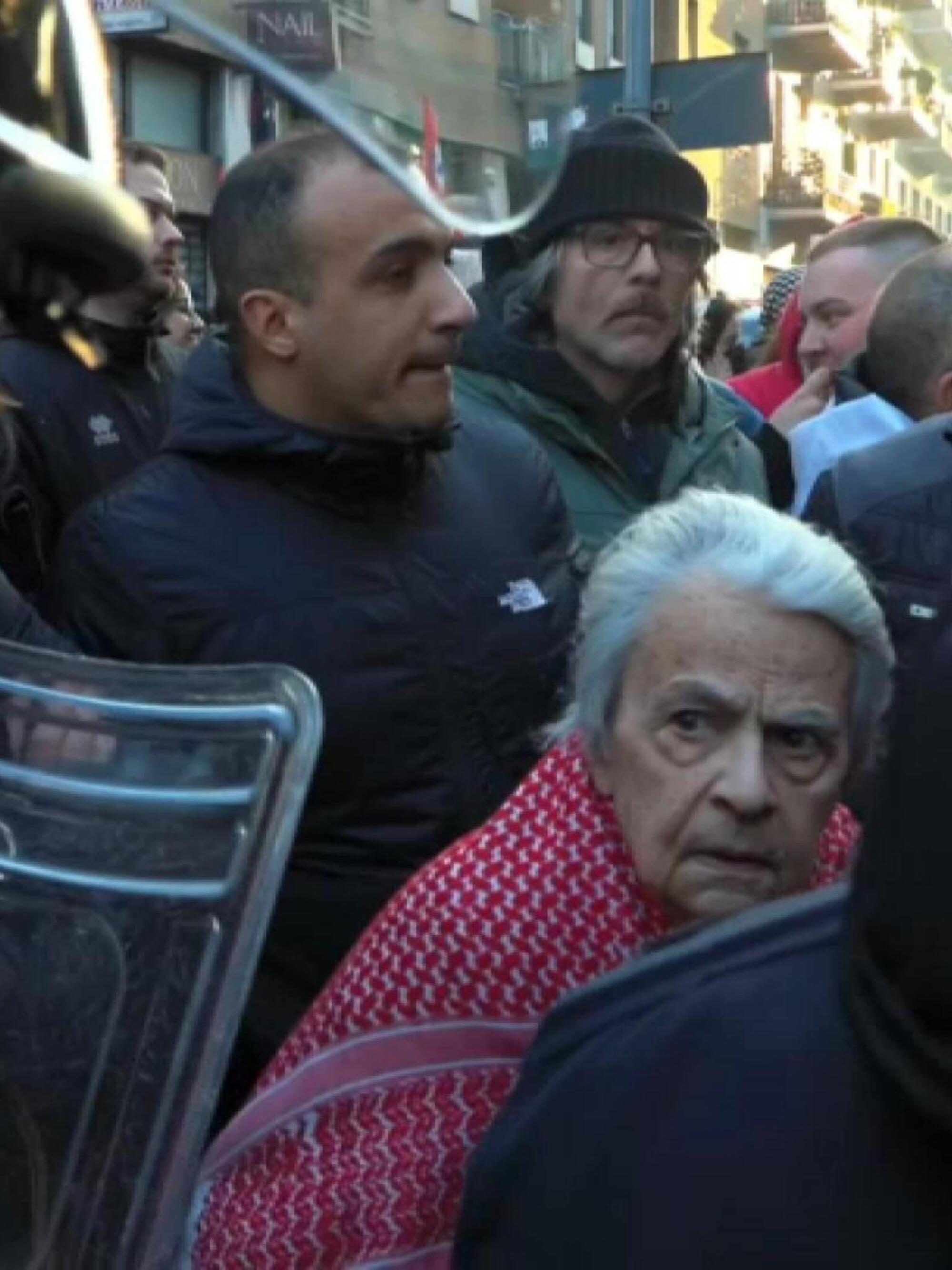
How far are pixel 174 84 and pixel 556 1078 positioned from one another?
234 centimetres

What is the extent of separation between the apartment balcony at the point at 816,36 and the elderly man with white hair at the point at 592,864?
7.57 m

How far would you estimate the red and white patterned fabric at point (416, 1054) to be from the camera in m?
1.72

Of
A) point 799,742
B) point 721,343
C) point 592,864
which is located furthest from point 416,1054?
point 721,343

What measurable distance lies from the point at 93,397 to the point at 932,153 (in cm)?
1117

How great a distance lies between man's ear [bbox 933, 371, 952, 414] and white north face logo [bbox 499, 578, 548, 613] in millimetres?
1140

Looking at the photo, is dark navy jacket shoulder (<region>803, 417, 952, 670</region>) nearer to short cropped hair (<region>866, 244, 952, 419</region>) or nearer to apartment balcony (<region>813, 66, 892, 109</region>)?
short cropped hair (<region>866, 244, 952, 419</region>)

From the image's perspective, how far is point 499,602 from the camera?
248 cm

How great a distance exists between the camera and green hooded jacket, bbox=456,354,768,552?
3.10m

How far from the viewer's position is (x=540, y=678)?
98.1 inches

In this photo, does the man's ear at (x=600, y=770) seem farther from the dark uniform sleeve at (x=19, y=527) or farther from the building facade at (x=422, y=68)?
the dark uniform sleeve at (x=19, y=527)

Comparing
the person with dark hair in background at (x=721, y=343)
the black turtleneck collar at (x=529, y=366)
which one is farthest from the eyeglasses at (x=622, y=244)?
the person with dark hair in background at (x=721, y=343)

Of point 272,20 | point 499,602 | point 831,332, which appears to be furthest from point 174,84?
point 272,20

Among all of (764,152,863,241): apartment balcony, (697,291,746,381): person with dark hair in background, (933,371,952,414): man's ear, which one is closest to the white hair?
(933,371,952,414): man's ear

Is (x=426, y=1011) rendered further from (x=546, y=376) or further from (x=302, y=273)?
(x=546, y=376)
